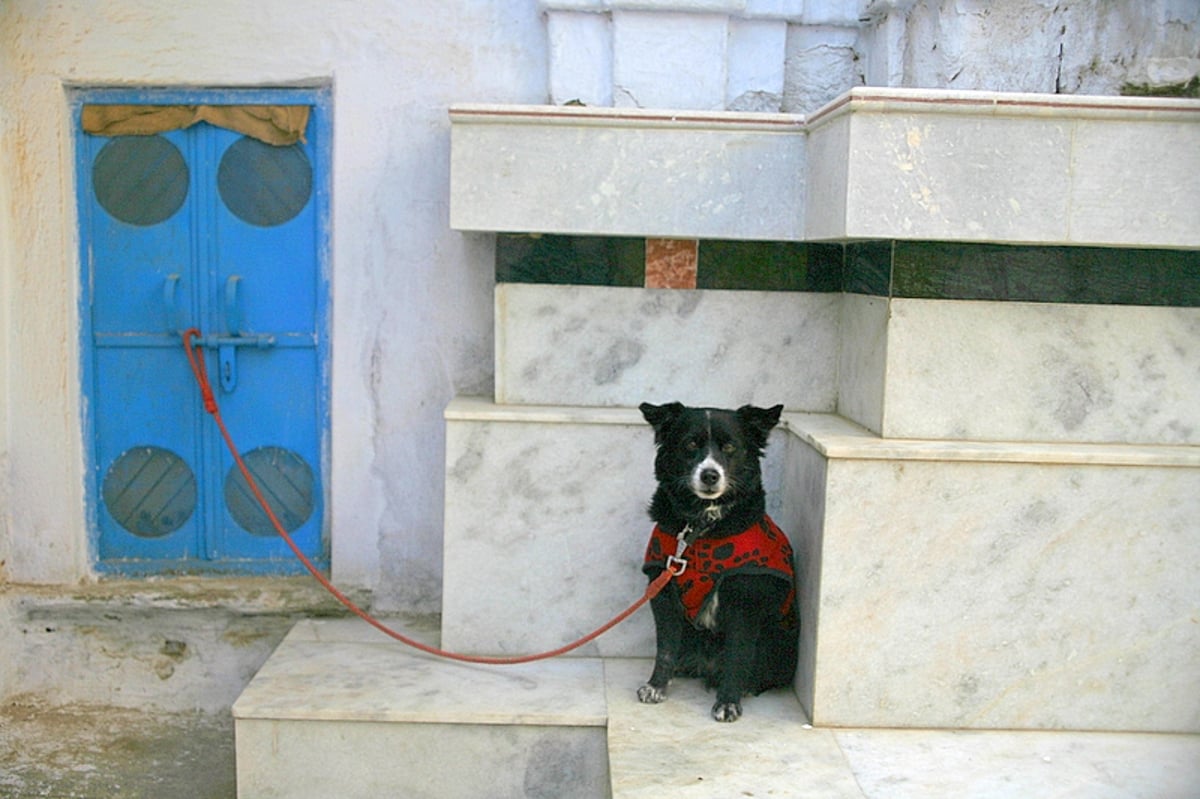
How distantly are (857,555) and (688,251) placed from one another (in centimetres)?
122

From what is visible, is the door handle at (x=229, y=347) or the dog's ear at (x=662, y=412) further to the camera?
the door handle at (x=229, y=347)

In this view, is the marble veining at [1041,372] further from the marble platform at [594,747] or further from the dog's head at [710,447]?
the marble platform at [594,747]

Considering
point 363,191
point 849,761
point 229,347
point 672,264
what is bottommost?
point 849,761

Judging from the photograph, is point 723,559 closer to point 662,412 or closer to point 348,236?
point 662,412

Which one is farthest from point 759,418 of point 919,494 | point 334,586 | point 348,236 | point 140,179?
point 140,179

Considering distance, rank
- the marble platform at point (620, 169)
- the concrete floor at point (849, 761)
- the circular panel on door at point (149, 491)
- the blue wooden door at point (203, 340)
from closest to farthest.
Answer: the concrete floor at point (849, 761) < the marble platform at point (620, 169) < the blue wooden door at point (203, 340) < the circular panel on door at point (149, 491)

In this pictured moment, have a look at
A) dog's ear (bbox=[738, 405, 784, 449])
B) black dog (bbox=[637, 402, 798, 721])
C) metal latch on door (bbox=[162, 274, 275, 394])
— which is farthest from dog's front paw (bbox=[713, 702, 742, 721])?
metal latch on door (bbox=[162, 274, 275, 394])

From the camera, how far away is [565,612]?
13.0 feet

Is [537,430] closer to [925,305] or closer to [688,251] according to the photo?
[688,251]

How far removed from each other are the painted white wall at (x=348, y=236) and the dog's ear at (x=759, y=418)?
47.8 inches

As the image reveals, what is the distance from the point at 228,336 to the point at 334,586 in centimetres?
100

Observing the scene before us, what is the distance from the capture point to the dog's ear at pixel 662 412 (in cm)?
353

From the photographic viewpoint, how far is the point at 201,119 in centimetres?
429

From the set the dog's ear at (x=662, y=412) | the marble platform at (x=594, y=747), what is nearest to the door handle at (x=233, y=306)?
the marble platform at (x=594, y=747)
